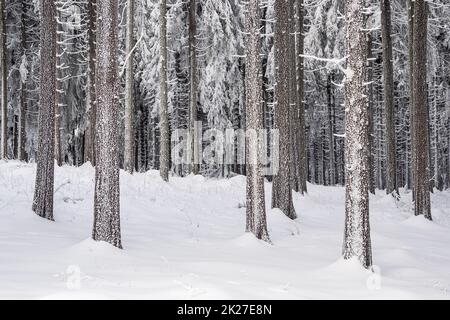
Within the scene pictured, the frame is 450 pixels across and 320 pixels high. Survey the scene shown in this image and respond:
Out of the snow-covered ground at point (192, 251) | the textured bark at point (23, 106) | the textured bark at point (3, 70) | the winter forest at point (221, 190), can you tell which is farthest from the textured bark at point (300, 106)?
the textured bark at point (23, 106)

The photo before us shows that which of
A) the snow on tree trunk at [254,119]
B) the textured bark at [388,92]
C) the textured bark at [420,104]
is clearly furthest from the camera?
the textured bark at [388,92]

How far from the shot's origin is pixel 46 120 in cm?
1010

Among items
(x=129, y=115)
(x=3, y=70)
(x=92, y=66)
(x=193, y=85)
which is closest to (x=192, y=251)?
(x=129, y=115)

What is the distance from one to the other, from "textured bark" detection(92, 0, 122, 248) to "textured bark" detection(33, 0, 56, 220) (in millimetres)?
2453

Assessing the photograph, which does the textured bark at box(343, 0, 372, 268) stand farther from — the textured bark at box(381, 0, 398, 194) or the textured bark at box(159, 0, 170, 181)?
the textured bark at box(381, 0, 398, 194)

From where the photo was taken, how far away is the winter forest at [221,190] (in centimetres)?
667

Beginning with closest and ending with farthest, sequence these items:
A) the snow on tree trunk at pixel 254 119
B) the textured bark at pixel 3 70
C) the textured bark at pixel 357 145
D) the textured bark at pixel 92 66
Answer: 1. the textured bark at pixel 357 145
2. the snow on tree trunk at pixel 254 119
3. the textured bark at pixel 92 66
4. the textured bark at pixel 3 70

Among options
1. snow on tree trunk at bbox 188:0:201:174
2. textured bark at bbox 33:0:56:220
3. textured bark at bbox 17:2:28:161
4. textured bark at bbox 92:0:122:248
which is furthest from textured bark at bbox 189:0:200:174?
textured bark at bbox 92:0:122:248

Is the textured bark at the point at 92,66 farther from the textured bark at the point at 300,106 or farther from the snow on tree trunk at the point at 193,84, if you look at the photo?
the textured bark at the point at 300,106

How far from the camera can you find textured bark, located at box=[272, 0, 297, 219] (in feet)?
40.4

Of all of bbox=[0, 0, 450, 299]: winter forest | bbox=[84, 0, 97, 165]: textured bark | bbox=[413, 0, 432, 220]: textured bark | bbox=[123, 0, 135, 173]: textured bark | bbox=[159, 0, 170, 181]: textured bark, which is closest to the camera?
bbox=[0, 0, 450, 299]: winter forest

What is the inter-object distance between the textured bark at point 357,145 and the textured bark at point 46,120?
6.42 metres

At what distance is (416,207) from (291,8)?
8486 millimetres
